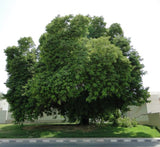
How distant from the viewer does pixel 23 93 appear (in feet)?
41.9

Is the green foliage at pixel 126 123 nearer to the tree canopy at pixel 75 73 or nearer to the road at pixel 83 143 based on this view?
the tree canopy at pixel 75 73

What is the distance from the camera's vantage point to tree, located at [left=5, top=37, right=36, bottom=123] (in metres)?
12.9

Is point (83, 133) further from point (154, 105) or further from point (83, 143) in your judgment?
point (154, 105)

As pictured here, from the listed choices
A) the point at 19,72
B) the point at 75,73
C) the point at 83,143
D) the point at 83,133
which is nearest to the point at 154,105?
the point at 83,133

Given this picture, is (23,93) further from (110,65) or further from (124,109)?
(124,109)

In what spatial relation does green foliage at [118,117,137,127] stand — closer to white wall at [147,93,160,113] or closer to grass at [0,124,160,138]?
grass at [0,124,160,138]

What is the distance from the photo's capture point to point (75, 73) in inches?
398

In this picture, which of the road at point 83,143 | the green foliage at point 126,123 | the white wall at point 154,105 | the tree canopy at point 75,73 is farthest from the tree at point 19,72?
the white wall at point 154,105

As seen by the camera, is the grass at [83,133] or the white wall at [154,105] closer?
the grass at [83,133]

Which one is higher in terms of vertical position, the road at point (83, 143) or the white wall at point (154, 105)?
the white wall at point (154, 105)

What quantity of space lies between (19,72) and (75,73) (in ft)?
19.9

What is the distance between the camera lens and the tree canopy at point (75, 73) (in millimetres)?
10328

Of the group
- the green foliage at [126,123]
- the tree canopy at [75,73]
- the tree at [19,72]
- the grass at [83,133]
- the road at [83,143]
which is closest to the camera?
the road at [83,143]

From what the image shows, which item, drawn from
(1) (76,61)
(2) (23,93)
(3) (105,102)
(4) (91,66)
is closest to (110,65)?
(4) (91,66)
